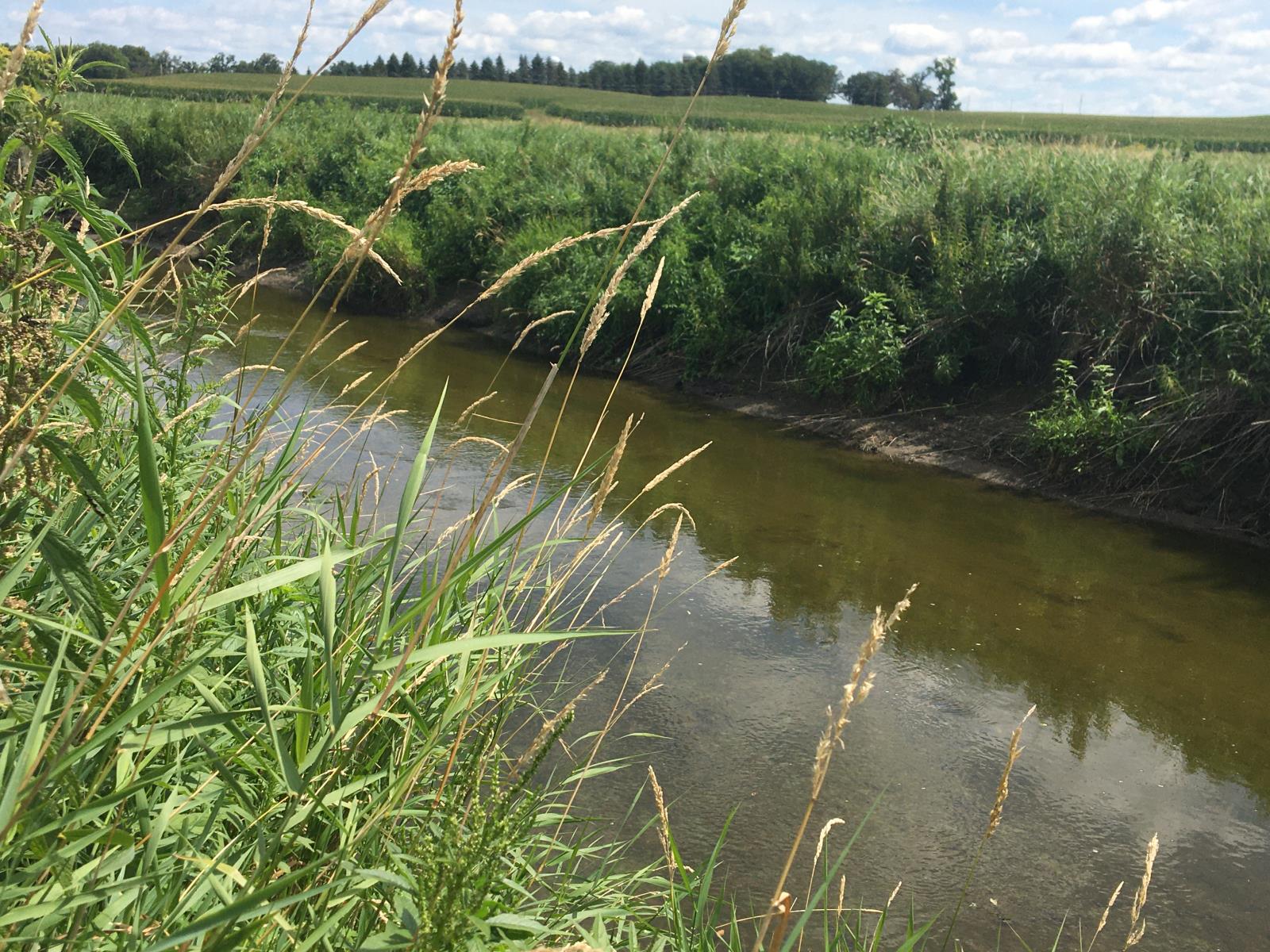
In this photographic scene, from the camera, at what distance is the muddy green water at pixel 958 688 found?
151 inches

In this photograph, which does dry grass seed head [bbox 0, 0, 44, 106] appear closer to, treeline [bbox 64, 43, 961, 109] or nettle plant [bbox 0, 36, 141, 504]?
nettle plant [bbox 0, 36, 141, 504]

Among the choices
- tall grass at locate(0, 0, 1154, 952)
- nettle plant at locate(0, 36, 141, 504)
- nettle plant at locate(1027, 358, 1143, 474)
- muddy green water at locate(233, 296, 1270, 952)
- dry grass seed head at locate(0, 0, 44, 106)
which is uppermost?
dry grass seed head at locate(0, 0, 44, 106)

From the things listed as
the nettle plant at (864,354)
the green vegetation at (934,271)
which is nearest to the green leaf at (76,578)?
the green vegetation at (934,271)

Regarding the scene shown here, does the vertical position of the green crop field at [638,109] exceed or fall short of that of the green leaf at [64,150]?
it exceeds it

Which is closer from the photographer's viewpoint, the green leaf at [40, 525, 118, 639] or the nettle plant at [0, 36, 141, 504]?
the green leaf at [40, 525, 118, 639]

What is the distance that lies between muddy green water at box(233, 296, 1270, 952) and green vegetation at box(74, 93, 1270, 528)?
1.00 meters

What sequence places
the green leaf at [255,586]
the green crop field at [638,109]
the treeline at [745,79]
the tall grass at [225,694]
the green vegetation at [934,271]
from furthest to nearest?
1. the treeline at [745,79]
2. the green crop field at [638,109]
3. the green vegetation at [934,271]
4. the green leaf at [255,586]
5. the tall grass at [225,694]

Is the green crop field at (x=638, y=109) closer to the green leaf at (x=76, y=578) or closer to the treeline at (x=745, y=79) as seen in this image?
the treeline at (x=745, y=79)

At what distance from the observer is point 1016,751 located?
160 centimetres

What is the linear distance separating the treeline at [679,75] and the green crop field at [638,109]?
5.67 feet

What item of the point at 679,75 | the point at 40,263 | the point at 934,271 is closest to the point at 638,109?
the point at 679,75

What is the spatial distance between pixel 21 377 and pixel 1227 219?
8.64 m

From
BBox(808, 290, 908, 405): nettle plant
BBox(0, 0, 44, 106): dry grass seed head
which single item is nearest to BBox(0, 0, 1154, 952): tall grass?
BBox(0, 0, 44, 106): dry grass seed head

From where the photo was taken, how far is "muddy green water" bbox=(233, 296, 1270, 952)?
151 inches
